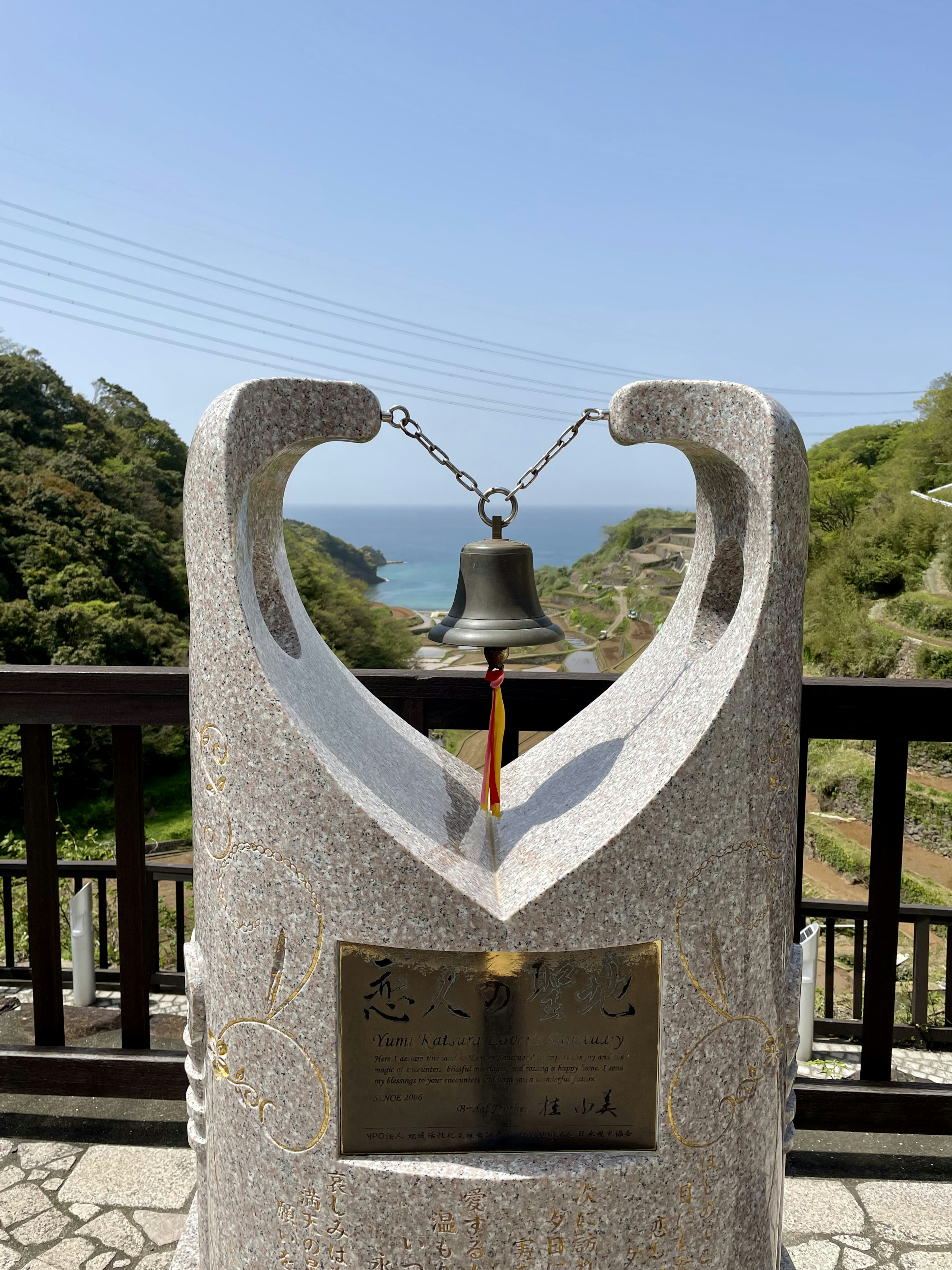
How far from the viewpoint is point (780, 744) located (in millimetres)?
1890

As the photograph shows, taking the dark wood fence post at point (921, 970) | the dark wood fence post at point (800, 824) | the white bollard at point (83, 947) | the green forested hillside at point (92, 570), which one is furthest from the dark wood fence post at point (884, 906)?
the green forested hillside at point (92, 570)

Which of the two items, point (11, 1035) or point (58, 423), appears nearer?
point (11, 1035)

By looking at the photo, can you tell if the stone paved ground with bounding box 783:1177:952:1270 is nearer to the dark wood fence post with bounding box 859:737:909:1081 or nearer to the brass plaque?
the dark wood fence post with bounding box 859:737:909:1081

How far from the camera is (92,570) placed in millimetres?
34062

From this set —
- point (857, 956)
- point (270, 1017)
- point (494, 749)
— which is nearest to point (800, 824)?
point (494, 749)

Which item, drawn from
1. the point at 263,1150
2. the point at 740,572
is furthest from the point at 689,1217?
the point at 740,572

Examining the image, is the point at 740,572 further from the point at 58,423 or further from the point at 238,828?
the point at 58,423

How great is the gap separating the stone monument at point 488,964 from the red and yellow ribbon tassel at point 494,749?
1.00ft

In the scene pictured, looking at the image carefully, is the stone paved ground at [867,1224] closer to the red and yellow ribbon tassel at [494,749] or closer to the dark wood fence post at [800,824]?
the dark wood fence post at [800,824]

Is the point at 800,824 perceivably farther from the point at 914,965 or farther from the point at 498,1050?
the point at 914,965

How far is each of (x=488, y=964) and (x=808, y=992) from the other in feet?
11.0

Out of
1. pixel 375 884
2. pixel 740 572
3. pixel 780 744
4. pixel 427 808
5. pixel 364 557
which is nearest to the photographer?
pixel 375 884

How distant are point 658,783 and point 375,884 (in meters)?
0.60

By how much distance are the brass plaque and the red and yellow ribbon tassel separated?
0.50 metres
